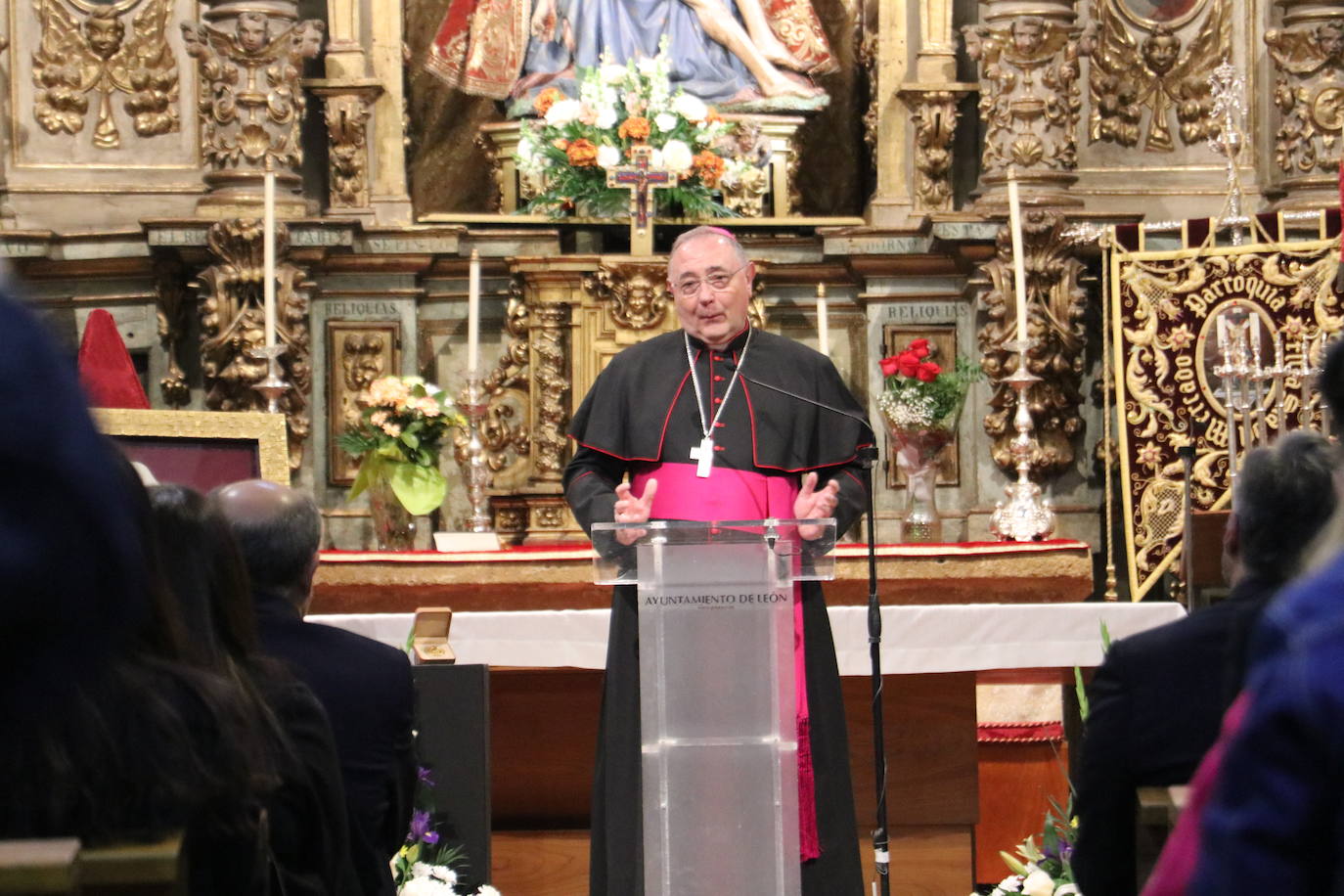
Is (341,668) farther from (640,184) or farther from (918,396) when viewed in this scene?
(640,184)

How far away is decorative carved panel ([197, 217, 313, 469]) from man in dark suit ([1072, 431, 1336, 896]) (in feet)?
15.9

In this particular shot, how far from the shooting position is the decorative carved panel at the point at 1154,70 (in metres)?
8.05

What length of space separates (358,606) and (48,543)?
14.5 ft

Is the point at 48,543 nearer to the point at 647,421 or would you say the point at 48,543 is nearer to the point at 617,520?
the point at 617,520

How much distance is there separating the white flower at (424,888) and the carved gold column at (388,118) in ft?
13.2

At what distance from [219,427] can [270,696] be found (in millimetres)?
2733

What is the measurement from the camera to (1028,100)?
25.0ft

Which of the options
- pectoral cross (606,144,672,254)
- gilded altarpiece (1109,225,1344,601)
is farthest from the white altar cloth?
pectoral cross (606,144,672,254)

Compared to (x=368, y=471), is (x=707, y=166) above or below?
above

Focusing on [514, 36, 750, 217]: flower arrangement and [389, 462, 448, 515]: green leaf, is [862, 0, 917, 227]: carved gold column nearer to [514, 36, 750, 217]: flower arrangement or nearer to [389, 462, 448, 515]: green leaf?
[514, 36, 750, 217]: flower arrangement

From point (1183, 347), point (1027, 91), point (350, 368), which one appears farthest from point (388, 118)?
point (1183, 347)

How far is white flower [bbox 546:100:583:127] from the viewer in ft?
25.2

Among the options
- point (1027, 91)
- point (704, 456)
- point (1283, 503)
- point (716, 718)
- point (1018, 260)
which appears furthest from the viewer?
point (1027, 91)

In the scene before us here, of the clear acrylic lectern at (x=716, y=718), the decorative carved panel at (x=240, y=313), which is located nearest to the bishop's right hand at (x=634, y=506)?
the clear acrylic lectern at (x=716, y=718)
